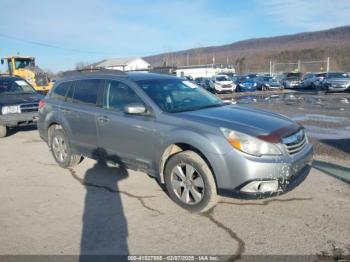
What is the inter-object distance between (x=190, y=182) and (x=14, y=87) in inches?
368

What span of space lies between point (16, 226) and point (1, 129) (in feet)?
22.6

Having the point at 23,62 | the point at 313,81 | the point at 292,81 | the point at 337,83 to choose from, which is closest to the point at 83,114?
the point at 23,62

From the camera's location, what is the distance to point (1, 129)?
35.0 ft

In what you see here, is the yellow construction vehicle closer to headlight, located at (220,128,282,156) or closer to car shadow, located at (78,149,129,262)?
car shadow, located at (78,149,129,262)

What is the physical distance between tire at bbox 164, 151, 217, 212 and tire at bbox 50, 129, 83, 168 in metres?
2.55

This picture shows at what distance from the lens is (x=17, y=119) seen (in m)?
10.8

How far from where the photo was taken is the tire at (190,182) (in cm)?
462

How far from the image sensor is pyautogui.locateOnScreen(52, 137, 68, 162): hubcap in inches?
277

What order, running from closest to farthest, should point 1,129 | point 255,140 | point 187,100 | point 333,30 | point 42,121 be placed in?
point 255,140, point 187,100, point 42,121, point 1,129, point 333,30

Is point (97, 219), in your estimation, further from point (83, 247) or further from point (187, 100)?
point (187, 100)

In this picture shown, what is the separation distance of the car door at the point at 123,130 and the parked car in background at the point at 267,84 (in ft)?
104

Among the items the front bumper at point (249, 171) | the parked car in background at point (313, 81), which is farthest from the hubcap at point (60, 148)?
the parked car in background at point (313, 81)

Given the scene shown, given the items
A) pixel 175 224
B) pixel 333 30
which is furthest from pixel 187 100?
pixel 333 30

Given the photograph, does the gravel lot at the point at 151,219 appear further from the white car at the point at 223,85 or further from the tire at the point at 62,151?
the white car at the point at 223,85
